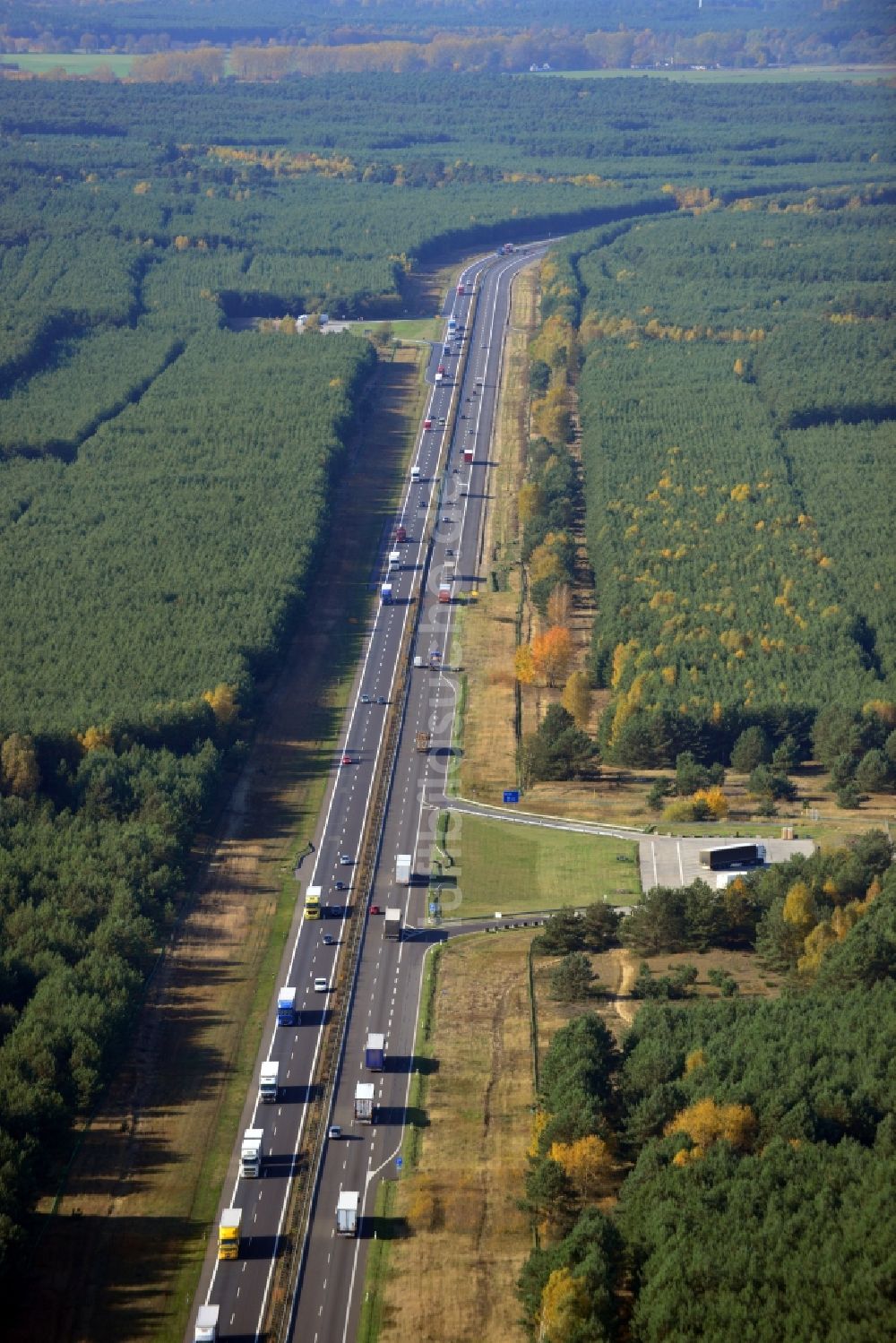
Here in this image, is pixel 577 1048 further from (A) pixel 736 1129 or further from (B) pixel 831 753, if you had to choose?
(B) pixel 831 753

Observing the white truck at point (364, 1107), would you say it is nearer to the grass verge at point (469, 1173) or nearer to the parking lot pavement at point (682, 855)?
the grass verge at point (469, 1173)

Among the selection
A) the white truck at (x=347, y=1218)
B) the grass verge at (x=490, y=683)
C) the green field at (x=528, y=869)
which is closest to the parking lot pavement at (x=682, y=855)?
the green field at (x=528, y=869)

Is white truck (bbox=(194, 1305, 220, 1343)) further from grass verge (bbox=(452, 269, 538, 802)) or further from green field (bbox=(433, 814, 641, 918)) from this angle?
grass verge (bbox=(452, 269, 538, 802))

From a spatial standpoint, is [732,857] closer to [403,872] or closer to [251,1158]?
[403,872]

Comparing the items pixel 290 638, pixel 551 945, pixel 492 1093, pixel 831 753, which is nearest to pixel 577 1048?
pixel 492 1093

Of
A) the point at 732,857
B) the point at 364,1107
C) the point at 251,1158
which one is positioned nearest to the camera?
the point at 251,1158

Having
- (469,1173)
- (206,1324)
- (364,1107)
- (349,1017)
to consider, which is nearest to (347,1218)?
(469,1173)
